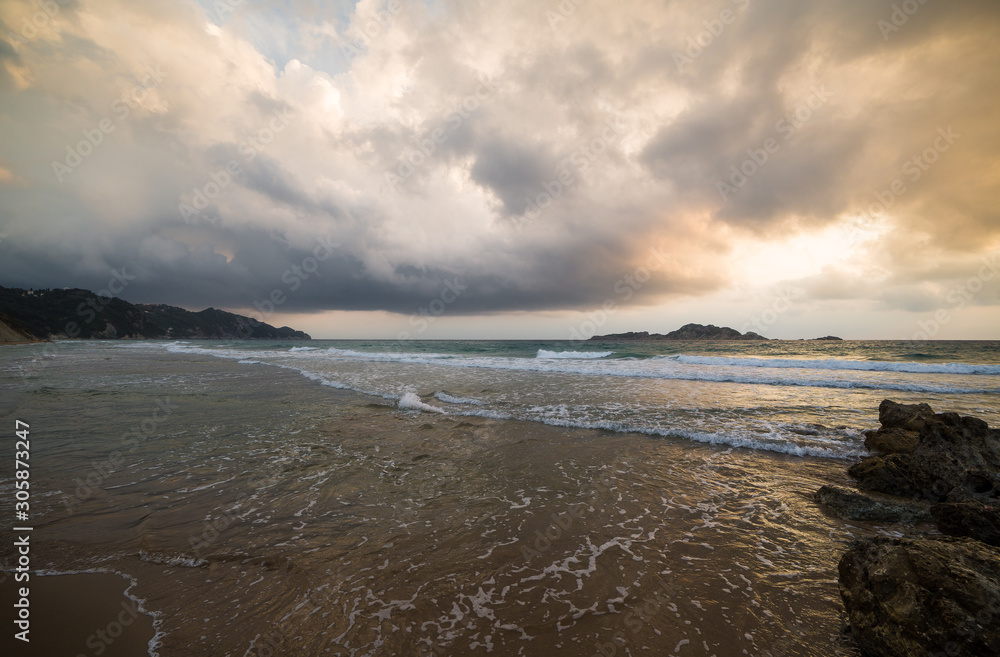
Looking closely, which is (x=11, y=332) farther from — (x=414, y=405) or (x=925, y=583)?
(x=925, y=583)

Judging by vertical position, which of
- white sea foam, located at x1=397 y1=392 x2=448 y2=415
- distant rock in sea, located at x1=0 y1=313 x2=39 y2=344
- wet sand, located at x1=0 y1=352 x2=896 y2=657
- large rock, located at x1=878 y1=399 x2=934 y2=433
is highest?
distant rock in sea, located at x1=0 y1=313 x2=39 y2=344

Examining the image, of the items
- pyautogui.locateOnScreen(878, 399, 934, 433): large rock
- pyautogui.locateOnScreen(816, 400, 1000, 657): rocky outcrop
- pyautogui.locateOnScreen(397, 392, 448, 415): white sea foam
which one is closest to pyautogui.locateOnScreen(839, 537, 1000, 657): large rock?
pyautogui.locateOnScreen(816, 400, 1000, 657): rocky outcrop

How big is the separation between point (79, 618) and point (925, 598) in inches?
295

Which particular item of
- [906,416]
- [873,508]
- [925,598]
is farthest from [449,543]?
[906,416]

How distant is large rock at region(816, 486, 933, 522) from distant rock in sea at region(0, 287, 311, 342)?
96.9 m

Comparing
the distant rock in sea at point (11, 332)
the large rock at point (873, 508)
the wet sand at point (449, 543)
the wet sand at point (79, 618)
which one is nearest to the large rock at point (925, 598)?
the wet sand at point (449, 543)

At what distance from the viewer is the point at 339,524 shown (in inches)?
208

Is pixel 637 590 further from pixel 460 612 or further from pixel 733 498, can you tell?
pixel 733 498

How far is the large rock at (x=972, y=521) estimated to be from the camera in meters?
4.57

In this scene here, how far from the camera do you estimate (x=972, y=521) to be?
477 cm

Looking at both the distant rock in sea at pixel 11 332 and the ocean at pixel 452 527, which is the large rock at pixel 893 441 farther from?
the distant rock in sea at pixel 11 332

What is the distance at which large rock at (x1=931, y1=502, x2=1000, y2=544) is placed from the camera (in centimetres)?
457

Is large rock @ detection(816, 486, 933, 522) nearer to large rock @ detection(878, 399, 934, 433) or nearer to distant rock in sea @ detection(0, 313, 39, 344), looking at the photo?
large rock @ detection(878, 399, 934, 433)

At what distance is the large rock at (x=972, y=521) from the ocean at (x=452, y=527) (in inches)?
17.6
